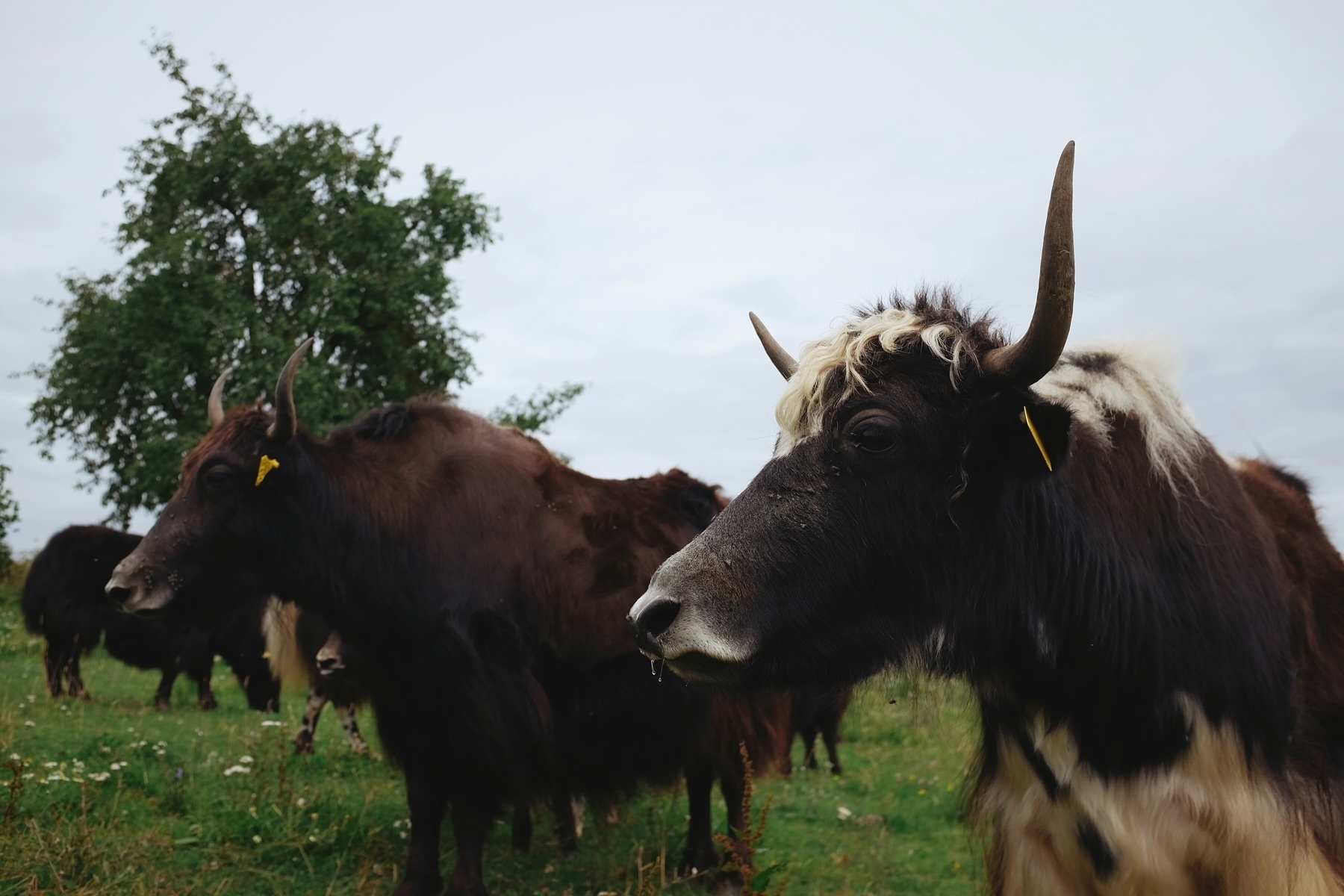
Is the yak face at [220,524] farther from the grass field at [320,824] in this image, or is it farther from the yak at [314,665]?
the grass field at [320,824]

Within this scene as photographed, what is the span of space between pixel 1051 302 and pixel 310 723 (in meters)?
8.60

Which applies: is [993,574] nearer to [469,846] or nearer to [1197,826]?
[1197,826]

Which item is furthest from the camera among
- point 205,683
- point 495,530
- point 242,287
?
point 242,287

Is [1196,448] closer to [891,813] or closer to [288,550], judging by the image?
[288,550]

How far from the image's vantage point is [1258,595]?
116 inches

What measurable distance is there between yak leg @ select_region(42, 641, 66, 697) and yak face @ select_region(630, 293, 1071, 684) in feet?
36.5

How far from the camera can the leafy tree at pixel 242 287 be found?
81.3 feet

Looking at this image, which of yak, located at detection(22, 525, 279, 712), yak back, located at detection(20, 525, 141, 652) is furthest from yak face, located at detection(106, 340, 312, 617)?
yak back, located at detection(20, 525, 141, 652)

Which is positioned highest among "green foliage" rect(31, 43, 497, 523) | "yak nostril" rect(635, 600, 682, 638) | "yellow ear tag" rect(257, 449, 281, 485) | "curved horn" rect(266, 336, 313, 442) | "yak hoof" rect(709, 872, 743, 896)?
"green foliage" rect(31, 43, 497, 523)

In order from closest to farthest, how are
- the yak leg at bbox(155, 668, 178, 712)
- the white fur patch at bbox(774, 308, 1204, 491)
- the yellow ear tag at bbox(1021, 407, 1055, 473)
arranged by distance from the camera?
1. the yellow ear tag at bbox(1021, 407, 1055, 473)
2. the white fur patch at bbox(774, 308, 1204, 491)
3. the yak leg at bbox(155, 668, 178, 712)

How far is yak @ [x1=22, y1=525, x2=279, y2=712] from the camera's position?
12523 mm

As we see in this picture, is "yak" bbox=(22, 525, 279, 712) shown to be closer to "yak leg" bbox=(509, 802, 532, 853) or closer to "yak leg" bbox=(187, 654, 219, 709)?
"yak leg" bbox=(187, 654, 219, 709)

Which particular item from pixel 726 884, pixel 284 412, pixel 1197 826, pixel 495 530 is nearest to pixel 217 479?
pixel 284 412

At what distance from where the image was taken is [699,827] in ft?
20.9
